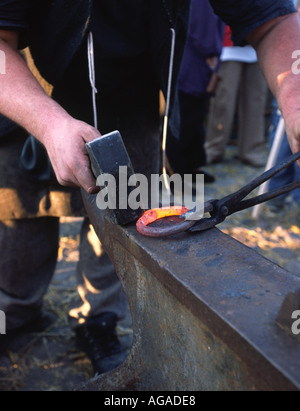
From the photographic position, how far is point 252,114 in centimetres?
550

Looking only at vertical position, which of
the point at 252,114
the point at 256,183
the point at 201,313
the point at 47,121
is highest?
the point at 47,121

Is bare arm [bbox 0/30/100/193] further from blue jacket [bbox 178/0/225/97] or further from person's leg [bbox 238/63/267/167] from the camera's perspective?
person's leg [bbox 238/63/267/167]

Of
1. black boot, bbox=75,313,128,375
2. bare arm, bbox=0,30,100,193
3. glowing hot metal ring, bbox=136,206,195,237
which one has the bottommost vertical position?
black boot, bbox=75,313,128,375

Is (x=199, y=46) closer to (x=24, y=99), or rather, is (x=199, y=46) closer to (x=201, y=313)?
(x=24, y=99)

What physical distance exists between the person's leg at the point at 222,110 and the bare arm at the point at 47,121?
4.26 m

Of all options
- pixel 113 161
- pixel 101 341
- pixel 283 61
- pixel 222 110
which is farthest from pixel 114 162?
pixel 222 110

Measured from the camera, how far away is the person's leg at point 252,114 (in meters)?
5.32

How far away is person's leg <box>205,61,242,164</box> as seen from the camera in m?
5.21

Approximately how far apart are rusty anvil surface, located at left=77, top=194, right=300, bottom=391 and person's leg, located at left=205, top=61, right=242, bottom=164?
4293mm

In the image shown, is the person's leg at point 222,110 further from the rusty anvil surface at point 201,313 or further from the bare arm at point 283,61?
the rusty anvil surface at point 201,313

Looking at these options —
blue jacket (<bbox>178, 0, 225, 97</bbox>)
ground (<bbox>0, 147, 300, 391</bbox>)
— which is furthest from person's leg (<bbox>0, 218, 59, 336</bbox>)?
blue jacket (<bbox>178, 0, 225, 97</bbox>)

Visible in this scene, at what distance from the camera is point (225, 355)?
0.95 metres

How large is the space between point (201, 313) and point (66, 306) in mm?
1899
